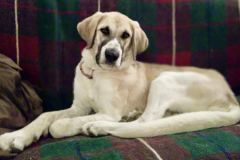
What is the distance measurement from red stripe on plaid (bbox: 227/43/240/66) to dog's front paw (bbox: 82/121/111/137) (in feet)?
5.50

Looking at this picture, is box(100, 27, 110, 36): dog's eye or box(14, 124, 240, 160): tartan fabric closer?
box(14, 124, 240, 160): tartan fabric

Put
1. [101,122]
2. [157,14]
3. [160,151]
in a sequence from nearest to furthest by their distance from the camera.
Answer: [160,151] → [101,122] → [157,14]

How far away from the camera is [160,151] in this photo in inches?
52.3

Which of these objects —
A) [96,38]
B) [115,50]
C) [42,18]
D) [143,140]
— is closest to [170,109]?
[143,140]

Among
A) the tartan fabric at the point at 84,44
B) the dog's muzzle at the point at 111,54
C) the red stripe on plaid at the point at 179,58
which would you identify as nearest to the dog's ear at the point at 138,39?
the dog's muzzle at the point at 111,54

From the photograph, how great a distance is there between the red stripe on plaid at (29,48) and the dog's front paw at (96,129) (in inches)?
36.0

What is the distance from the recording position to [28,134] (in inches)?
57.9

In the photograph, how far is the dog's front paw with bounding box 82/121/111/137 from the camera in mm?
1535

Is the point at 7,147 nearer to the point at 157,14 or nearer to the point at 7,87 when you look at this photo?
the point at 7,87

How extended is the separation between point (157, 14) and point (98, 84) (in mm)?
1081

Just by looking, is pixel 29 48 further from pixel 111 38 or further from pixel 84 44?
pixel 111 38

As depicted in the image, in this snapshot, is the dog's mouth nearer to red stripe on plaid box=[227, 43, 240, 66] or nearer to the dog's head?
the dog's head

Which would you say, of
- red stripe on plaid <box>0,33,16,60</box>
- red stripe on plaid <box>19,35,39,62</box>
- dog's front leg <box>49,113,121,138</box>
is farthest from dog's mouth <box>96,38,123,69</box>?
red stripe on plaid <box>0,33,16,60</box>

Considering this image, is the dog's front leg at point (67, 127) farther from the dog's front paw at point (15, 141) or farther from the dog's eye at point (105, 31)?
the dog's eye at point (105, 31)
